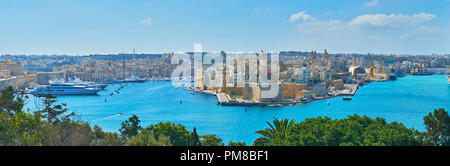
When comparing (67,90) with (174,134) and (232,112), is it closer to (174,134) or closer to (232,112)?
(232,112)

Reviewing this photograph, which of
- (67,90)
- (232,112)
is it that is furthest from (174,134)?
(67,90)

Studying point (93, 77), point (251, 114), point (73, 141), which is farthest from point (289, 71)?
point (73, 141)

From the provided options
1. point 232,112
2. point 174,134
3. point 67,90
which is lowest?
point 232,112

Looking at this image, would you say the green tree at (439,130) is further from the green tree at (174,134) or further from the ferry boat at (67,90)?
the ferry boat at (67,90)

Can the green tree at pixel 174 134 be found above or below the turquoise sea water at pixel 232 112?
above

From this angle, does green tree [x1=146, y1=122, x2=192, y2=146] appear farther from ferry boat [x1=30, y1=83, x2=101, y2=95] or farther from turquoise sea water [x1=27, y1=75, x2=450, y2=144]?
ferry boat [x1=30, y1=83, x2=101, y2=95]

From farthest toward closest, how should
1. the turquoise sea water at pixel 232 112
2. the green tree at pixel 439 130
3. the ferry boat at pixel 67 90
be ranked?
the ferry boat at pixel 67 90
the turquoise sea water at pixel 232 112
the green tree at pixel 439 130

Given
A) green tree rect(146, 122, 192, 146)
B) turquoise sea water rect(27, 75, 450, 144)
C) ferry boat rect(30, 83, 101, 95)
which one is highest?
green tree rect(146, 122, 192, 146)

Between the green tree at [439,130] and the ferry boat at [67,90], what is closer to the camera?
the green tree at [439,130]

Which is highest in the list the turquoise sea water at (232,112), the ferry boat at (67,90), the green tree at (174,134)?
the green tree at (174,134)

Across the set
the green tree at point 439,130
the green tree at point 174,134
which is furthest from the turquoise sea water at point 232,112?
the green tree at point 439,130

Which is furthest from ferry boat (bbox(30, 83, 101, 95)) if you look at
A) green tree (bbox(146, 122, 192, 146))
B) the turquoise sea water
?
green tree (bbox(146, 122, 192, 146))
